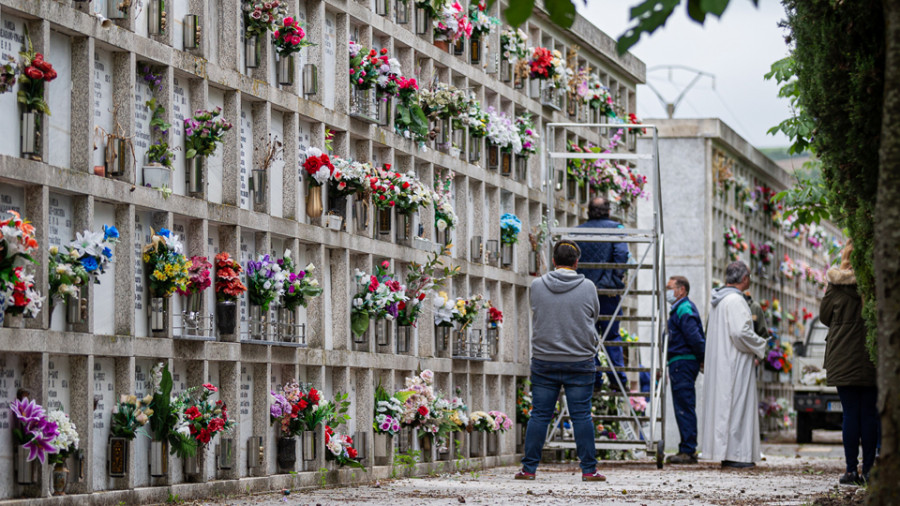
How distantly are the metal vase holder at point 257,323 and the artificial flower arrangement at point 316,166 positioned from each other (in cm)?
106

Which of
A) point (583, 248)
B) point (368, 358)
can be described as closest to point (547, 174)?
point (583, 248)

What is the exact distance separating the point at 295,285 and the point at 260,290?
12.5 inches

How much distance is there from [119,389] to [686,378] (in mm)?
6844

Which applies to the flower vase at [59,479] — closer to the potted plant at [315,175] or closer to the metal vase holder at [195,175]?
the metal vase holder at [195,175]

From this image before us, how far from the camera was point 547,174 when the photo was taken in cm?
1255

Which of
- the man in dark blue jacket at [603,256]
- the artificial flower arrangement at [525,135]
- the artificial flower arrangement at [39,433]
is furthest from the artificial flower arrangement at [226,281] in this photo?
the man in dark blue jacket at [603,256]

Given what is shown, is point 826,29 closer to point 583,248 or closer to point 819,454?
point 583,248

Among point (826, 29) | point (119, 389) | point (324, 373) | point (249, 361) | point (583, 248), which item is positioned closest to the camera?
point (826, 29)

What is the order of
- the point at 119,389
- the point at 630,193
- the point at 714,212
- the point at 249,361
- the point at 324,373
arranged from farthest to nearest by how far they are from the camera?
the point at 714,212
the point at 630,193
the point at 324,373
the point at 249,361
the point at 119,389

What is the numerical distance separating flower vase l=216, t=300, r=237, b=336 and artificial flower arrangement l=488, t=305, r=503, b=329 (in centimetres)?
401

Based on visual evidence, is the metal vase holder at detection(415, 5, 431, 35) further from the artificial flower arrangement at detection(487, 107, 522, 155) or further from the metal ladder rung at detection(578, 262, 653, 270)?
the metal ladder rung at detection(578, 262, 653, 270)

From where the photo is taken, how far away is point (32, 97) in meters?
6.27

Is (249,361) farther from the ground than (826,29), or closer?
closer

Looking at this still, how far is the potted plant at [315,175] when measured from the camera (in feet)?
28.7
